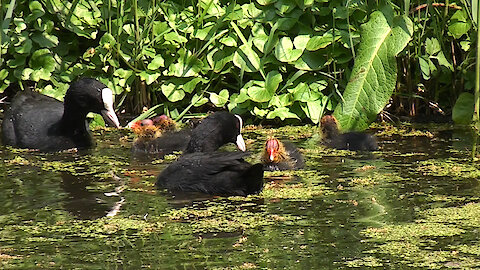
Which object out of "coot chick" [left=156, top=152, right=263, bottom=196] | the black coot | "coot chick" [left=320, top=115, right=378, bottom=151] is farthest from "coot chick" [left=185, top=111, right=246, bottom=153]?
"coot chick" [left=320, top=115, right=378, bottom=151]

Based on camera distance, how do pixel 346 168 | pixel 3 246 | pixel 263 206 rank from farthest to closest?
pixel 346 168 < pixel 263 206 < pixel 3 246

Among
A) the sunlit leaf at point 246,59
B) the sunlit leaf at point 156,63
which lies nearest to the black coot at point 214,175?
the sunlit leaf at point 246,59

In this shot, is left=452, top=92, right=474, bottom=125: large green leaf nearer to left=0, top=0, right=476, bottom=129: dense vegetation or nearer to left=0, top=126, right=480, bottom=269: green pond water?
left=0, top=126, right=480, bottom=269: green pond water

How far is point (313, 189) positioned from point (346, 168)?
2.39 ft

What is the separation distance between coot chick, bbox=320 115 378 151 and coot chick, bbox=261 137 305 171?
0.64 meters

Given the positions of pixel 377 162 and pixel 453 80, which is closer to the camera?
pixel 377 162

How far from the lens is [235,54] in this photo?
8609mm

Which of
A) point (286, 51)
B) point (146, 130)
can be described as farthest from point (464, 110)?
point (146, 130)

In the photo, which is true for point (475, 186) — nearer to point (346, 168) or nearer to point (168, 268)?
point (346, 168)

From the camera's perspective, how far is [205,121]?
7168 mm

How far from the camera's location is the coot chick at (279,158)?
6961 millimetres

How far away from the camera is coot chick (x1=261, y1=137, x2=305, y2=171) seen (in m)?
6.96

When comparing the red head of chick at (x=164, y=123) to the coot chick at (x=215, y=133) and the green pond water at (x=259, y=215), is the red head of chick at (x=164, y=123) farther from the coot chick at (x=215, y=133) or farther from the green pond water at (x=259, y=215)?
the coot chick at (x=215, y=133)

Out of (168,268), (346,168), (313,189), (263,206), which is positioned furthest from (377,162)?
(168,268)
